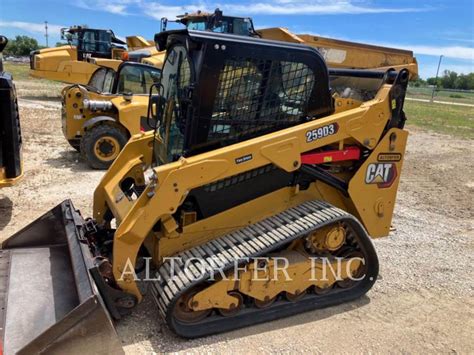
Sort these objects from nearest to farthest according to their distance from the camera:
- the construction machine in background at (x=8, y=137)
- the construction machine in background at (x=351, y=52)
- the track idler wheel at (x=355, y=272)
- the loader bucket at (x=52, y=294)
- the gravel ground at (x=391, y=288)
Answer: the loader bucket at (x=52, y=294)
the gravel ground at (x=391, y=288)
the track idler wheel at (x=355, y=272)
the construction machine in background at (x=8, y=137)
the construction machine in background at (x=351, y=52)

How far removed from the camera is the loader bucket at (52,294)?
292 centimetres

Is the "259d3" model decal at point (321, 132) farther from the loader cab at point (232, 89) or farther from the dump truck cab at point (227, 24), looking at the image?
the dump truck cab at point (227, 24)

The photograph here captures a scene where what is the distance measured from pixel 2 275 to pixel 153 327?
143 cm

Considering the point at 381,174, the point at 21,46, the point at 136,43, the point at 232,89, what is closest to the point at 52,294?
the point at 232,89

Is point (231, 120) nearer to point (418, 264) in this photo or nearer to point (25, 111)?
point (418, 264)

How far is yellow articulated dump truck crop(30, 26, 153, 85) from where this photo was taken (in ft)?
58.8

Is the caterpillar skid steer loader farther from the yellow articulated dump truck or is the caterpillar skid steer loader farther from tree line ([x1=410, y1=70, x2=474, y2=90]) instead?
tree line ([x1=410, y1=70, x2=474, y2=90])

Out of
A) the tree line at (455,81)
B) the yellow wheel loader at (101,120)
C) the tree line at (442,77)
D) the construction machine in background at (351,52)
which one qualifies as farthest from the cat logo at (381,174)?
the tree line at (455,81)

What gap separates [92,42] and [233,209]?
17.8 meters

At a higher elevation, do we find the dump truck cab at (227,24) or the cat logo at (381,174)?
the dump truck cab at (227,24)

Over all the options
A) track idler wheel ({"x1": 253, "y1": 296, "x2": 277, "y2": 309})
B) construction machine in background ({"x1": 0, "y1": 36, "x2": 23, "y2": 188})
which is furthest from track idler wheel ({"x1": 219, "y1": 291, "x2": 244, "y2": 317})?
construction machine in background ({"x1": 0, "y1": 36, "x2": 23, "y2": 188})

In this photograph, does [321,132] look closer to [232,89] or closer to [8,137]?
[232,89]

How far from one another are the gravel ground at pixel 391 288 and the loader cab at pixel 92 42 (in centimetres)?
1085

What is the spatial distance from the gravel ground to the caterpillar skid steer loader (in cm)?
19
